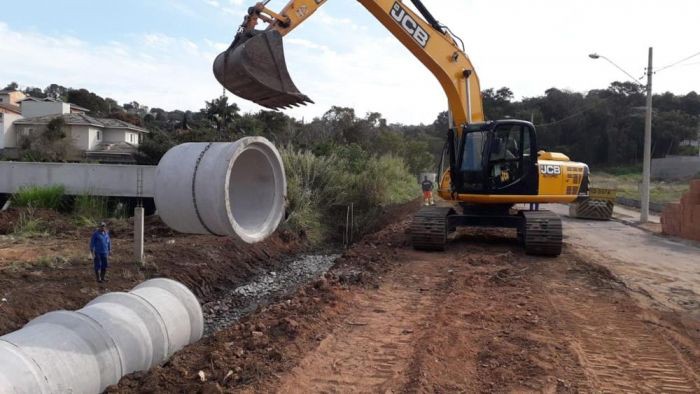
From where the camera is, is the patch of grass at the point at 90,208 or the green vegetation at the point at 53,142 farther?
the green vegetation at the point at 53,142

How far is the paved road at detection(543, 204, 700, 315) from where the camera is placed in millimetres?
8828

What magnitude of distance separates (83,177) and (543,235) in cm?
1363

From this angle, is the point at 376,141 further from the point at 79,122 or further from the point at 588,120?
the point at 588,120

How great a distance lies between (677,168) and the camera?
53.4m

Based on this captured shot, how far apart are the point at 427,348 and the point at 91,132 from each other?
152ft

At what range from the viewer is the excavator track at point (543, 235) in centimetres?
1102

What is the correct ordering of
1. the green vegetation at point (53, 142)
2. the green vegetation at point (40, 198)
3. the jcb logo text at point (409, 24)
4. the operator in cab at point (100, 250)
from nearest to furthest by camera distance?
the operator in cab at point (100, 250), the jcb logo text at point (409, 24), the green vegetation at point (40, 198), the green vegetation at point (53, 142)

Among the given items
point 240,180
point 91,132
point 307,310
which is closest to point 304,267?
point 240,180

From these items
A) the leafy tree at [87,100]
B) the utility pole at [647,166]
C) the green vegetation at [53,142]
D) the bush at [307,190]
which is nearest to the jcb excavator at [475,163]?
the bush at [307,190]

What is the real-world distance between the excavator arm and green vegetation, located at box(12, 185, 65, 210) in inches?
402

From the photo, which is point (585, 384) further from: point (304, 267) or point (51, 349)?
point (304, 267)

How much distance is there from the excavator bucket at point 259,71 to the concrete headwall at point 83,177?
→ 9.99 metres

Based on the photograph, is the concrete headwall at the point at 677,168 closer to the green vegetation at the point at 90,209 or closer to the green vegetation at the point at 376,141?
the green vegetation at the point at 376,141

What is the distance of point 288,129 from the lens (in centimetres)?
3484
